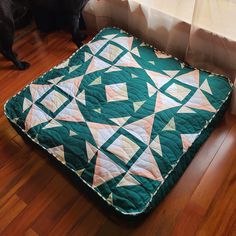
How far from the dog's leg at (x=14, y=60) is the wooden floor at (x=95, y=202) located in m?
0.50

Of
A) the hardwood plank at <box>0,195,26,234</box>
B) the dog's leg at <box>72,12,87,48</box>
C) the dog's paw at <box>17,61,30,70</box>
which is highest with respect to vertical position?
the dog's leg at <box>72,12,87,48</box>

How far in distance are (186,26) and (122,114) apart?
21.1 inches

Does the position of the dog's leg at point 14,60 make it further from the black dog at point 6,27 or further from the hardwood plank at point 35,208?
the hardwood plank at point 35,208

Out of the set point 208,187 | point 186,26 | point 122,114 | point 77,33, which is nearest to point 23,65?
point 77,33

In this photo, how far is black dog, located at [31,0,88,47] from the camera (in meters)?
1.44

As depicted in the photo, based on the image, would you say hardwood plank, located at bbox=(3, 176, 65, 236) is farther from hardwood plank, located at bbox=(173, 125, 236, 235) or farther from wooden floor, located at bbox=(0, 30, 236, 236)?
hardwood plank, located at bbox=(173, 125, 236, 235)

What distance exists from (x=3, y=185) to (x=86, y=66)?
0.67m

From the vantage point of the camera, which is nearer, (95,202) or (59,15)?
(95,202)

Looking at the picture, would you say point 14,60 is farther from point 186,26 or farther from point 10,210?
point 186,26

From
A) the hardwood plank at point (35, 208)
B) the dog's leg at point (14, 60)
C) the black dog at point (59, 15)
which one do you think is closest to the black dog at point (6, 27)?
the dog's leg at point (14, 60)

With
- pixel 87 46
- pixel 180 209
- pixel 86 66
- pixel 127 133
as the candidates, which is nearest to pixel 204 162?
pixel 180 209

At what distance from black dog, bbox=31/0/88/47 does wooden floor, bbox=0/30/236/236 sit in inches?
28.9

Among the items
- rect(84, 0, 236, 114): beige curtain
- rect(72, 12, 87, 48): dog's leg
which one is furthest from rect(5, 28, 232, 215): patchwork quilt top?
rect(72, 12, 87, 48): dog's leg

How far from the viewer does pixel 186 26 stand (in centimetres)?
124
